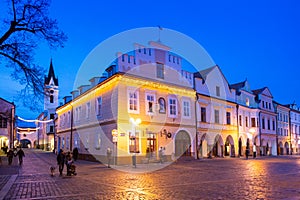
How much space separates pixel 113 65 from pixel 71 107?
14.7 meters

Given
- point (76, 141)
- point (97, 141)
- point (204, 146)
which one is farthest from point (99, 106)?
point (204, 146)

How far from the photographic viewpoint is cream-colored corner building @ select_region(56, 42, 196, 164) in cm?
2778

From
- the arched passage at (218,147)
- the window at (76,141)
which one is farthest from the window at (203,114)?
the window at (76,141)

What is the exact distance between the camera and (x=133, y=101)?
2875cm

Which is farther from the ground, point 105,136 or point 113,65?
point 113,65

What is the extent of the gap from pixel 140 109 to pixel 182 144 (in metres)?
7.58

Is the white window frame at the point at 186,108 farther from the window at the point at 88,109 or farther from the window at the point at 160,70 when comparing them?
the window at the point at 88,109

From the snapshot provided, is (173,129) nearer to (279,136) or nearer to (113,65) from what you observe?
(113,65)

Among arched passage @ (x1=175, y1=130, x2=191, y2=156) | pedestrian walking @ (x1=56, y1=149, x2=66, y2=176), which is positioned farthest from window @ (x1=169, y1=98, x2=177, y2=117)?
pedestrian walking @ (x1=56, y1=149, x2=66, y2=176)

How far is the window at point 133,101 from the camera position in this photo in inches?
1118

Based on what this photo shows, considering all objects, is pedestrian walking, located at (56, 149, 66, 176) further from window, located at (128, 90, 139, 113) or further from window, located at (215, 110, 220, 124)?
window, located at (215, 110, 220, 124)

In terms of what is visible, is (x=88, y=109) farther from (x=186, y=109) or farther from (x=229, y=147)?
(x=229, y=147)

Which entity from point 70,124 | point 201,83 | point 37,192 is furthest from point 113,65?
point 37,192

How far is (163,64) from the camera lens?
3219cm
